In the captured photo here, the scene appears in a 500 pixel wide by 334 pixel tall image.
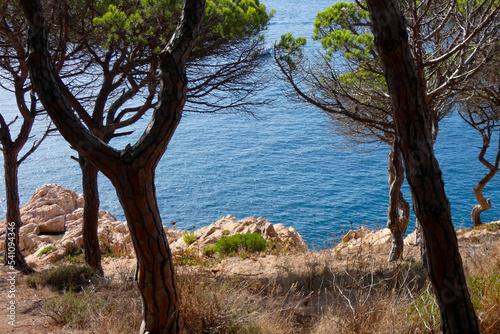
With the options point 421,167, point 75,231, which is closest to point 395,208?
point 421,167

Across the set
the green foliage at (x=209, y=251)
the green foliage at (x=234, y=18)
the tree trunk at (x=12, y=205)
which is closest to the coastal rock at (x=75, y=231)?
the green foliage at (x=209, y=251)

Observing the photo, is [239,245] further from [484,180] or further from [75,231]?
[484,180]

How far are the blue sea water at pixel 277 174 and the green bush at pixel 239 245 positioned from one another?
17.1 feet

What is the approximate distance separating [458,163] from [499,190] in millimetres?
2708

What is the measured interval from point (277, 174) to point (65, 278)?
16278 millimetres

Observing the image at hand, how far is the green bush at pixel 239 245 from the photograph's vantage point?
9.62 m

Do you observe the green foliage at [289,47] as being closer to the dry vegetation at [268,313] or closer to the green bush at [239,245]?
the dry vegetation at [268,313]

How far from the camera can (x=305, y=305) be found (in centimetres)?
475

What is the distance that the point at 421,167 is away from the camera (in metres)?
2.84

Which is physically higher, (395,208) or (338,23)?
(338,23)

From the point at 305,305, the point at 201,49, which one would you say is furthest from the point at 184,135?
the point at 305,305

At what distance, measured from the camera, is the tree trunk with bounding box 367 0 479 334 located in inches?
111

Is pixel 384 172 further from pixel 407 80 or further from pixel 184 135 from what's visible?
pixel 407 80

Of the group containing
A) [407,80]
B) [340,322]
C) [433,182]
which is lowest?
A: [340,322]
